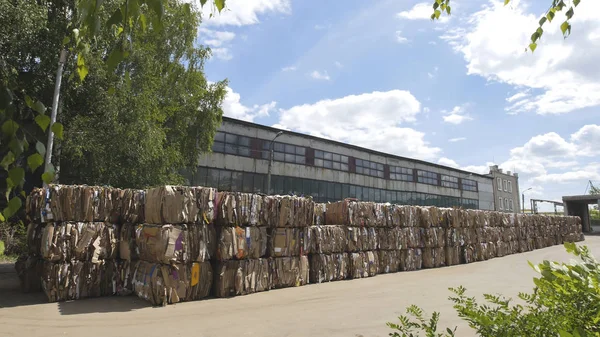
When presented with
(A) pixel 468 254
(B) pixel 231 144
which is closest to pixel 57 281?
(A) pixel 468 254

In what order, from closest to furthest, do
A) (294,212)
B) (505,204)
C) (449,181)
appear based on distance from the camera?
(294,212) < (449,181) < (505,204)

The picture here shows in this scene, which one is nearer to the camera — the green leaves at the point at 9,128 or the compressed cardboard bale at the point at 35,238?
the green leaves at the point at 9,128

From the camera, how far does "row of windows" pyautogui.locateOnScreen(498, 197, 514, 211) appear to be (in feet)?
189

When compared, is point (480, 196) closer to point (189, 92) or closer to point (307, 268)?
point (189, 92)

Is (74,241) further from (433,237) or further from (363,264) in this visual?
(433,237)

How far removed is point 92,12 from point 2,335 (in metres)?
7.12

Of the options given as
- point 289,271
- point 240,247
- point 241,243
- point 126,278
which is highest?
point 241,243

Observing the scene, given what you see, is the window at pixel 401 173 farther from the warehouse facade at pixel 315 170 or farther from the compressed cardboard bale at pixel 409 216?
the compressed cardboard bale at pixel 409 216

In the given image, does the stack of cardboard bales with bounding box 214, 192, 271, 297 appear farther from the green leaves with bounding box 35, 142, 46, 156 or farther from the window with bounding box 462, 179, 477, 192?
the window with bounding box 462, 179, 477, 192

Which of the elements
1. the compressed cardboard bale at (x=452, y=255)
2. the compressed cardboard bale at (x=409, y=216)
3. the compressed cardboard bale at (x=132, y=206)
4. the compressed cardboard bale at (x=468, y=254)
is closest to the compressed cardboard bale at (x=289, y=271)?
the compressed cardboard bale at (x=132, y=206)

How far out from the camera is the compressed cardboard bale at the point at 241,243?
9.29 meters

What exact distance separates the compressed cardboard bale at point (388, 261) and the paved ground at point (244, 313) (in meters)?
2.92

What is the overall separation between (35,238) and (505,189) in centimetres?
6432

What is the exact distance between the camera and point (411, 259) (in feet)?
50.8
